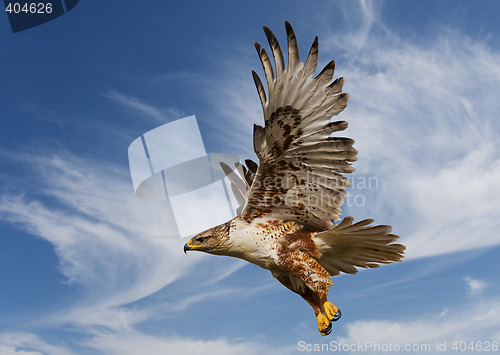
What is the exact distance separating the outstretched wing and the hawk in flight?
0.01 m

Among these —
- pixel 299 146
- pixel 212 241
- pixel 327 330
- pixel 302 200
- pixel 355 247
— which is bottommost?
pixel 327 330

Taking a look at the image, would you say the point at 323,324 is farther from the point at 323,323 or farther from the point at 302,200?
the point at 302,200

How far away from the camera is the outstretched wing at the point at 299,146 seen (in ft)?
20.5

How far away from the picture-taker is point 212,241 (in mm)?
7043

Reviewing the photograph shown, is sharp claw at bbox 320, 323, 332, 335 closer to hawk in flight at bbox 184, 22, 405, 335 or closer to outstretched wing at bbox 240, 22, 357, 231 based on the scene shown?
hawk in flight at bbox 184, 22, 405, 335

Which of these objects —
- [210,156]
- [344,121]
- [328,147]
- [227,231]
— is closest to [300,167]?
[328,147]

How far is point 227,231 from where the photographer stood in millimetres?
6988

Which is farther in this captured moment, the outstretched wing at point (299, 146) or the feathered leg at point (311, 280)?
the feathered leg at point (311, 280)

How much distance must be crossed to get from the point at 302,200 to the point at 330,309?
1581 mm

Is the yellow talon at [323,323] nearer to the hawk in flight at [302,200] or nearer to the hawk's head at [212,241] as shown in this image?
the hawk in flight at [302,200]

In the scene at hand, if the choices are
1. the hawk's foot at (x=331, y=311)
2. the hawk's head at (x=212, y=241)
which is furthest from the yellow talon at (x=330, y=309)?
the hawk's head at (x=212, y=241)

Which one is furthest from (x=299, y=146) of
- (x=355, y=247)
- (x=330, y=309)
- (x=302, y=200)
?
(x=330, y=309)

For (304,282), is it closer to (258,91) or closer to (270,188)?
(270,188)

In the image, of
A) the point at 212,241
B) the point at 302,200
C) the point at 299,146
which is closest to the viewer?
the point at 299,146
